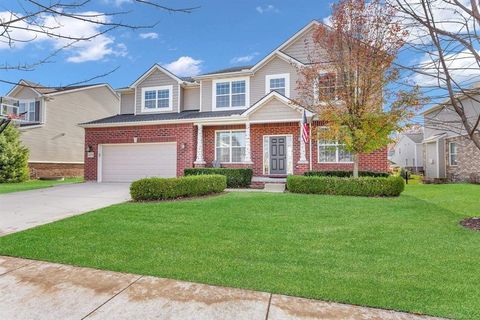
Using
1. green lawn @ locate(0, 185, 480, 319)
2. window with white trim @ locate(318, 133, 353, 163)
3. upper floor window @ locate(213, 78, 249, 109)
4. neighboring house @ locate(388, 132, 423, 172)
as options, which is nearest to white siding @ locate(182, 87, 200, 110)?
upper floor window @ locate(213, 78, 249, 109)

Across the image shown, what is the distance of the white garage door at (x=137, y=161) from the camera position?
16.0 meters

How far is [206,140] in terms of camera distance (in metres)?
16.2

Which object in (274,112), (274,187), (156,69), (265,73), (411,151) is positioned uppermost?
(156,69)

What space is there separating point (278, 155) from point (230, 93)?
181 inches

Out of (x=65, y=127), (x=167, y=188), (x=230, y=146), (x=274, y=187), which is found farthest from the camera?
(x=65, y=127)

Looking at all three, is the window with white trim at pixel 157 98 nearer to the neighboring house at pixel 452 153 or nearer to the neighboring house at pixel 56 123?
the neighboring house at pixel 56 123

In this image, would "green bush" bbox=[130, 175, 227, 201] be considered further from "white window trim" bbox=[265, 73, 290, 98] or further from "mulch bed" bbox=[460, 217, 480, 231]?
"mulch bed" bbox=[460, 217, 480, 231]

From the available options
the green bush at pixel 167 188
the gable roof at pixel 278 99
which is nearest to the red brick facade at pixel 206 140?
the gable roof at pixel 278 99

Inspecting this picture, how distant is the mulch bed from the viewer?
19.7 ft

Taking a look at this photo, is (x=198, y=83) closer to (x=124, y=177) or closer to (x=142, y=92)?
(x=142, y=92)

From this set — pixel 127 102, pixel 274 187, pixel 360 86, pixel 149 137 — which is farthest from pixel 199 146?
pixel 360 86

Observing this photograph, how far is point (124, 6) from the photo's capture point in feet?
11.5

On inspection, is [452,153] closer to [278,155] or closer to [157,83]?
[278,155]

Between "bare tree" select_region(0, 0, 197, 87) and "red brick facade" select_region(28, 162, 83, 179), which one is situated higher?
"bare tree" select_region(0, 0, 197, 87)
